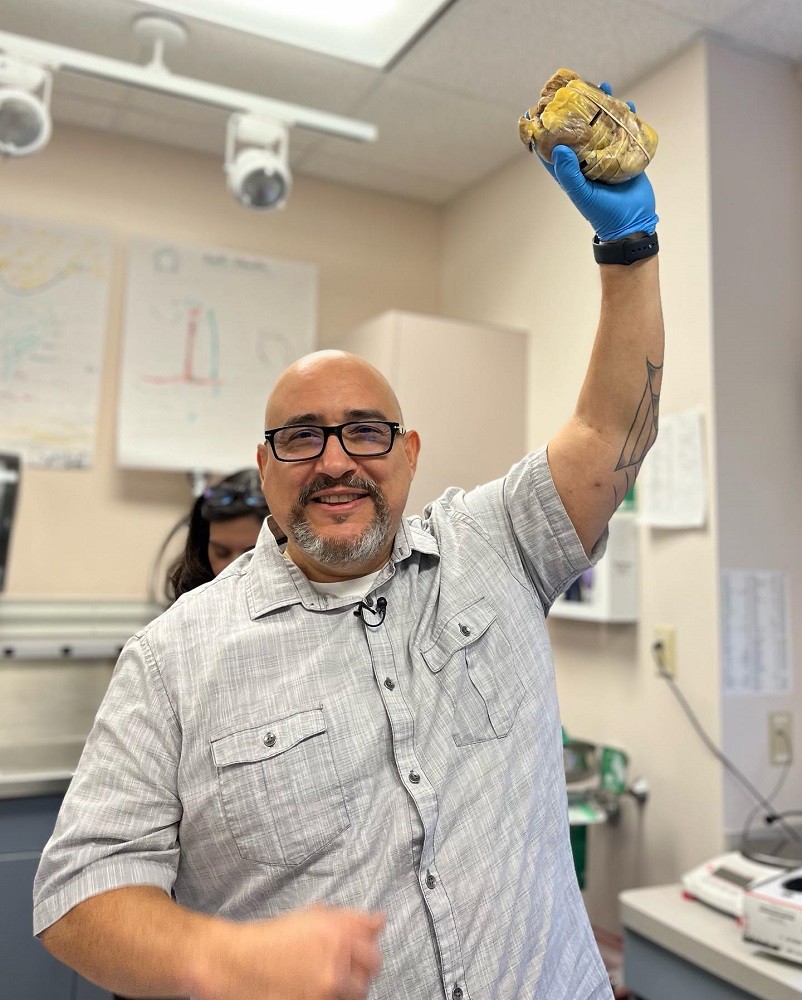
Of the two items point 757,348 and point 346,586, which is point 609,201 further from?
point 757,348

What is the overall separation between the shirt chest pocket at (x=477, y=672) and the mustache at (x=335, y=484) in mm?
190

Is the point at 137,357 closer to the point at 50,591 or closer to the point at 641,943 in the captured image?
the point at 50,591

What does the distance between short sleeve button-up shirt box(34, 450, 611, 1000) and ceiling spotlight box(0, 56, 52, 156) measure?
4.57ft

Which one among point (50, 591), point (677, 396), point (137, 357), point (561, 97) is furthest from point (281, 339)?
point (561, 97)

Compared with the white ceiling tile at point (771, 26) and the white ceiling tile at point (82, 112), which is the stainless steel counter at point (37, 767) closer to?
the white ceiling tile at point (82, 112)

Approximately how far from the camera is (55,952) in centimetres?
87

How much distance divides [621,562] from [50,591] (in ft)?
5.35

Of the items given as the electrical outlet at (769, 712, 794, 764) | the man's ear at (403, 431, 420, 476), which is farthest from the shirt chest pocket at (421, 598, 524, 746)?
the electrical outlet at (769, 712, 794, 764)

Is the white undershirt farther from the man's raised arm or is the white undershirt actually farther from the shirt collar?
the man's raised arm

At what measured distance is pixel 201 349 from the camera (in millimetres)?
2695

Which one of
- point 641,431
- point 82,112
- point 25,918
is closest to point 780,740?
point 641,431

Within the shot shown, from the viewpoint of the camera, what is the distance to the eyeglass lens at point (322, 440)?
1095 mm

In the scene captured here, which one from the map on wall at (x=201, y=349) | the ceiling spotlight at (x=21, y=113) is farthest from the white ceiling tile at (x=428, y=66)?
the map on wall at (x=201, y=349)

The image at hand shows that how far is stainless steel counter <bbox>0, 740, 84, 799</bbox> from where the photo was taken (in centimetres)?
166
